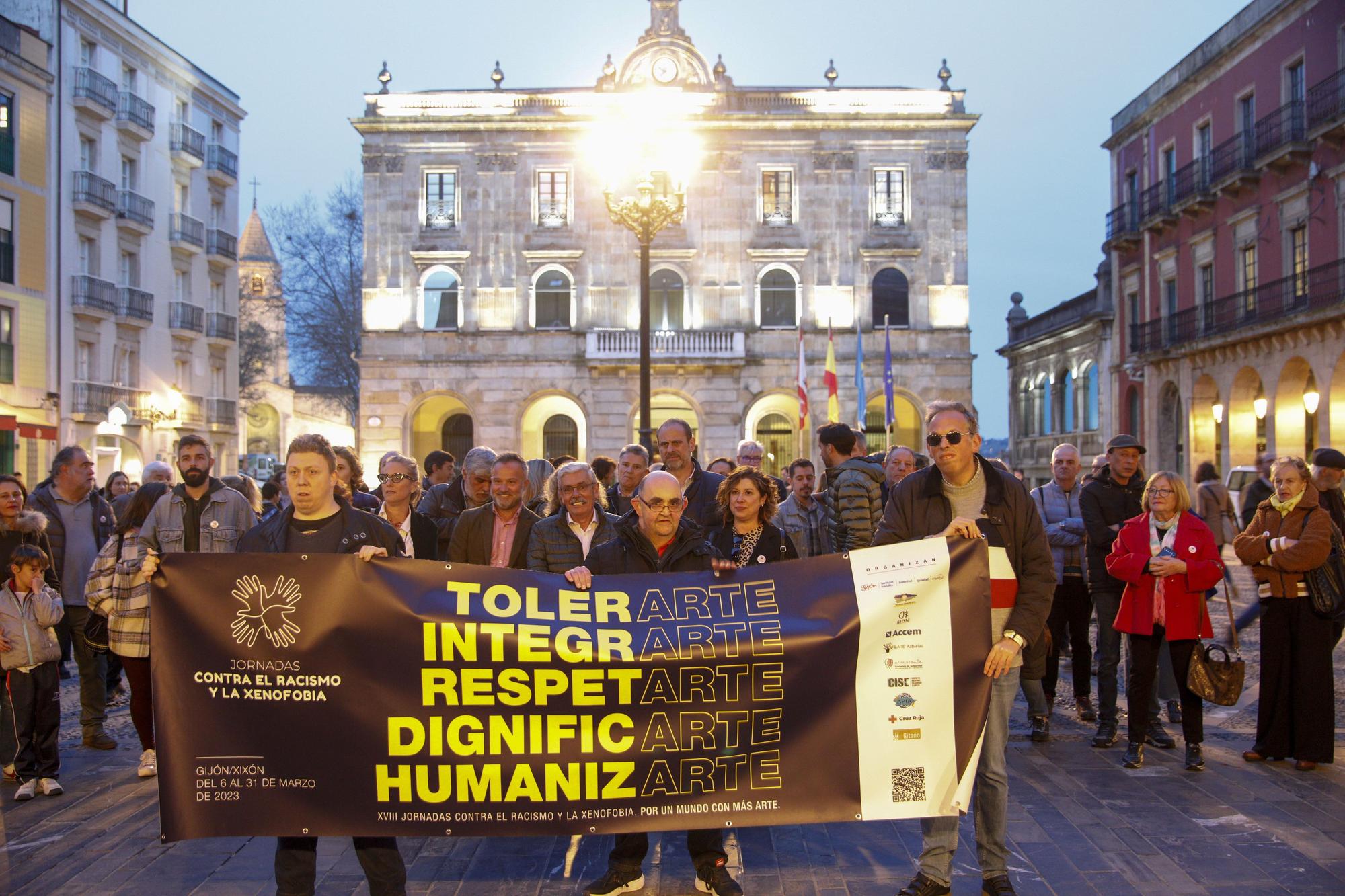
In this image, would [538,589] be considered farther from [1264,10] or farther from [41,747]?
[1264,10]

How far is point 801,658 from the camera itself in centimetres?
494

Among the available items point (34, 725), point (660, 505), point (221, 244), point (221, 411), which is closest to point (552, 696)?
point (660, 505)

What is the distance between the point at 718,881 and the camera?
5055 millimetres

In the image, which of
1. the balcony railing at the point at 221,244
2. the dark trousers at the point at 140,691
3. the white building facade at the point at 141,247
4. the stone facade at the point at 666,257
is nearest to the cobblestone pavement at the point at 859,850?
the dark trousers at the point at 140,691

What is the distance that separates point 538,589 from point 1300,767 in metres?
5.12

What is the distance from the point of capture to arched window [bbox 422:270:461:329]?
37.5 metres

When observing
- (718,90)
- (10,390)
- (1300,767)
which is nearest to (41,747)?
(1300,767)

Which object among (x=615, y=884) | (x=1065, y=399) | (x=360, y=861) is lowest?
(x=615, y=884)

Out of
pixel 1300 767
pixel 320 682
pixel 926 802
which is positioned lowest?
pixel 1300 767

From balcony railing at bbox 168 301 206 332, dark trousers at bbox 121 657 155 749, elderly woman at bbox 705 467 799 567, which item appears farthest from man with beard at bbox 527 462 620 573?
balcony railing at bbox 168 301 206 332

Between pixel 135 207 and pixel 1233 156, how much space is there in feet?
102

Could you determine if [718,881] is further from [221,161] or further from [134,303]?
[221,161]

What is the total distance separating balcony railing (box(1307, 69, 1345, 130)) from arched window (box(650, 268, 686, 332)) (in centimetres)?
1777

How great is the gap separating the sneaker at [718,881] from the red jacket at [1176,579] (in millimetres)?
3655
